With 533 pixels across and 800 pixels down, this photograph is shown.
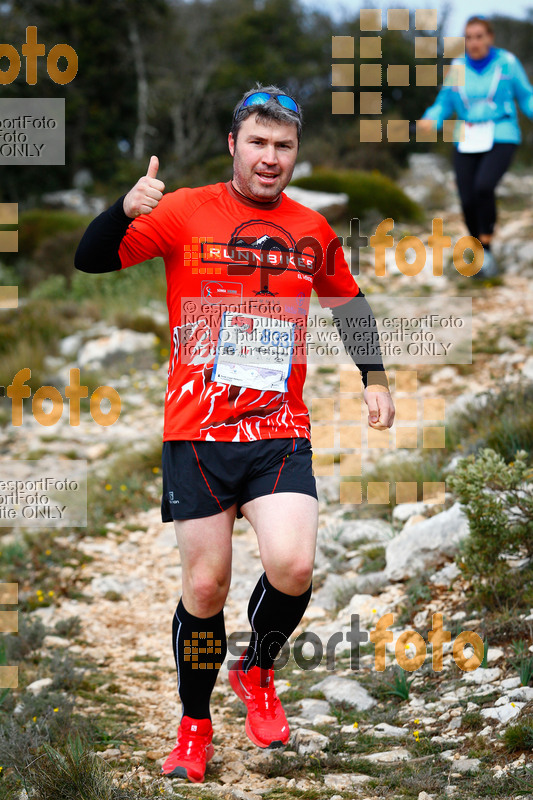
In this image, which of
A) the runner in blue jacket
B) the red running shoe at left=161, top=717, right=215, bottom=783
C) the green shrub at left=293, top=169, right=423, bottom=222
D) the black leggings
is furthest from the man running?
the green shrub at left=293, top=169, right=423, bottom=222

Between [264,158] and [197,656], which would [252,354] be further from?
[197,656]

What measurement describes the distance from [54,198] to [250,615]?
15697mm

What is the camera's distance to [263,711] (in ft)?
8.83

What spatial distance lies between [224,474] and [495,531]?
1271mm


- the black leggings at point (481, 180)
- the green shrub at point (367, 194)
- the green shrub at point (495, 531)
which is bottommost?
the green shrub at point (495, 531)

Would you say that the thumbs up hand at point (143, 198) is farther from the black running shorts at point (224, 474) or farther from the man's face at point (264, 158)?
the black running shorts at point (224, 474)

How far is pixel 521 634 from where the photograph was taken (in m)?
3.00

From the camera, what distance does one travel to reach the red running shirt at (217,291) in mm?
2441

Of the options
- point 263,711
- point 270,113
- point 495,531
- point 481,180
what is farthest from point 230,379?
point 481,180

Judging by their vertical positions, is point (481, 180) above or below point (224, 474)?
above

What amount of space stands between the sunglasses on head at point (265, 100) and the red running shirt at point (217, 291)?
30cm

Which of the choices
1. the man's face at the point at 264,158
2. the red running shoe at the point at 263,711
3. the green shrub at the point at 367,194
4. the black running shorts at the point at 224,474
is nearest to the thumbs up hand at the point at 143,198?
the man's face at the point at 264,158

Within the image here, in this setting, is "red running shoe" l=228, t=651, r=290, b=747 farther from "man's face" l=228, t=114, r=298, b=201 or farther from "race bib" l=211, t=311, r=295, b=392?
"man's face" l=228, t=114, r=298, b=201

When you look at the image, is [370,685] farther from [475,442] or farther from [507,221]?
[507,221]
